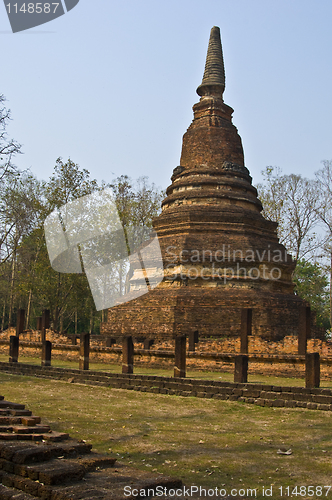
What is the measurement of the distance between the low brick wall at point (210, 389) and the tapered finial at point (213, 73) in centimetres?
1698

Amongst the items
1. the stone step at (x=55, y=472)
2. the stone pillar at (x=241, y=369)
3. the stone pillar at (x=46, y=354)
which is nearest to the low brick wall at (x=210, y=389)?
the stone pillar at (x=241, y=369)

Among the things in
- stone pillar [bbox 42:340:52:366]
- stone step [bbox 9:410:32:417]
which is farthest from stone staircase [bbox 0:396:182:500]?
stone pillar [bbox 42:340:52:366]

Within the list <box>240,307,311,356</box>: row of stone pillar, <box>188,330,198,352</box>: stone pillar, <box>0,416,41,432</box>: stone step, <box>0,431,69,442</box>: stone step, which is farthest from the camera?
<box>188,330,198,352</box>: stone pillar

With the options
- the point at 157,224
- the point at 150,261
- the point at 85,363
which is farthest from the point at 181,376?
the point at 157,224

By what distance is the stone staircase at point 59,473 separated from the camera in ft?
12.0

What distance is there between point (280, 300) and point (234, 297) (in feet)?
6.08

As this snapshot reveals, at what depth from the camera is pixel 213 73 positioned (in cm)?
2509

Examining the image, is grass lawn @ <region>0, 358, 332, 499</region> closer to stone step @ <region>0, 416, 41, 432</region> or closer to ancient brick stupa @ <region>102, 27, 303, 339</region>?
stone step @ <region>0, 416, 41, 432</region>

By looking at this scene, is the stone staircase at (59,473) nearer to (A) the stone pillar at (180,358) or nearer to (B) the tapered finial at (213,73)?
(A) the stone pillar at (180,358)

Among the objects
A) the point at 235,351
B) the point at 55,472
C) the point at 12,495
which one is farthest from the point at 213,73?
the point at 12,495

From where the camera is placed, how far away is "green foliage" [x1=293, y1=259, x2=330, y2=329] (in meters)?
34.8

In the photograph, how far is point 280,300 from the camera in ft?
61.8

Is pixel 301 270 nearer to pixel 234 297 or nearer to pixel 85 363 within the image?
pixel 234 297

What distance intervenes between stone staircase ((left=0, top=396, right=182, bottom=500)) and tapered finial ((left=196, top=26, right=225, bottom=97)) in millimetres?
22616
